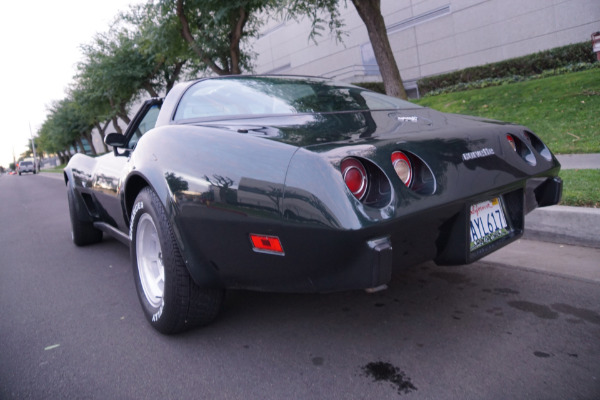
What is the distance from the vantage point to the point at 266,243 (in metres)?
1.94

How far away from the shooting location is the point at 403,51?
65.0ft

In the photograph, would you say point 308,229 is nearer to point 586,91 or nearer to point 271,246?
point 271,246

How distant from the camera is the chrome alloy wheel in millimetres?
2730

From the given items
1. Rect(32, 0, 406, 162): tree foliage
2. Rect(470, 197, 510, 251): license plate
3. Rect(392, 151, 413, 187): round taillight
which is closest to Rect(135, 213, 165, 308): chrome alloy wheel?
Rect(392, 151, 413, 187): round taillight

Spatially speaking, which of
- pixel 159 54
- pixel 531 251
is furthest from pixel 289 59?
pixel 531 251

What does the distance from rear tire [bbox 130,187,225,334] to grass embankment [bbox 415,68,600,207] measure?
331cm

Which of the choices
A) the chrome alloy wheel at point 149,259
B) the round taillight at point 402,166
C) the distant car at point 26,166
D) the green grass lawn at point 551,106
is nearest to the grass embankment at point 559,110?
the green grass lawn at point 551,106

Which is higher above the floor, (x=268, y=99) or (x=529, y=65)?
(x=529, y=65)

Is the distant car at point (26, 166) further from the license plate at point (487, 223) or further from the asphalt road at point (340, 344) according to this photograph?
the license plate at point (487, 223)

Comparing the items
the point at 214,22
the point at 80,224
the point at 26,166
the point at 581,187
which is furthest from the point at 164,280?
the point at 26,166

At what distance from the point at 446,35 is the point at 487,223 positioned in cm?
1782

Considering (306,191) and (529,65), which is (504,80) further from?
(306,191)

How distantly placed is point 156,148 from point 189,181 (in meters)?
0.48

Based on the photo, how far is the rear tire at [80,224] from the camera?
4.57 meters
